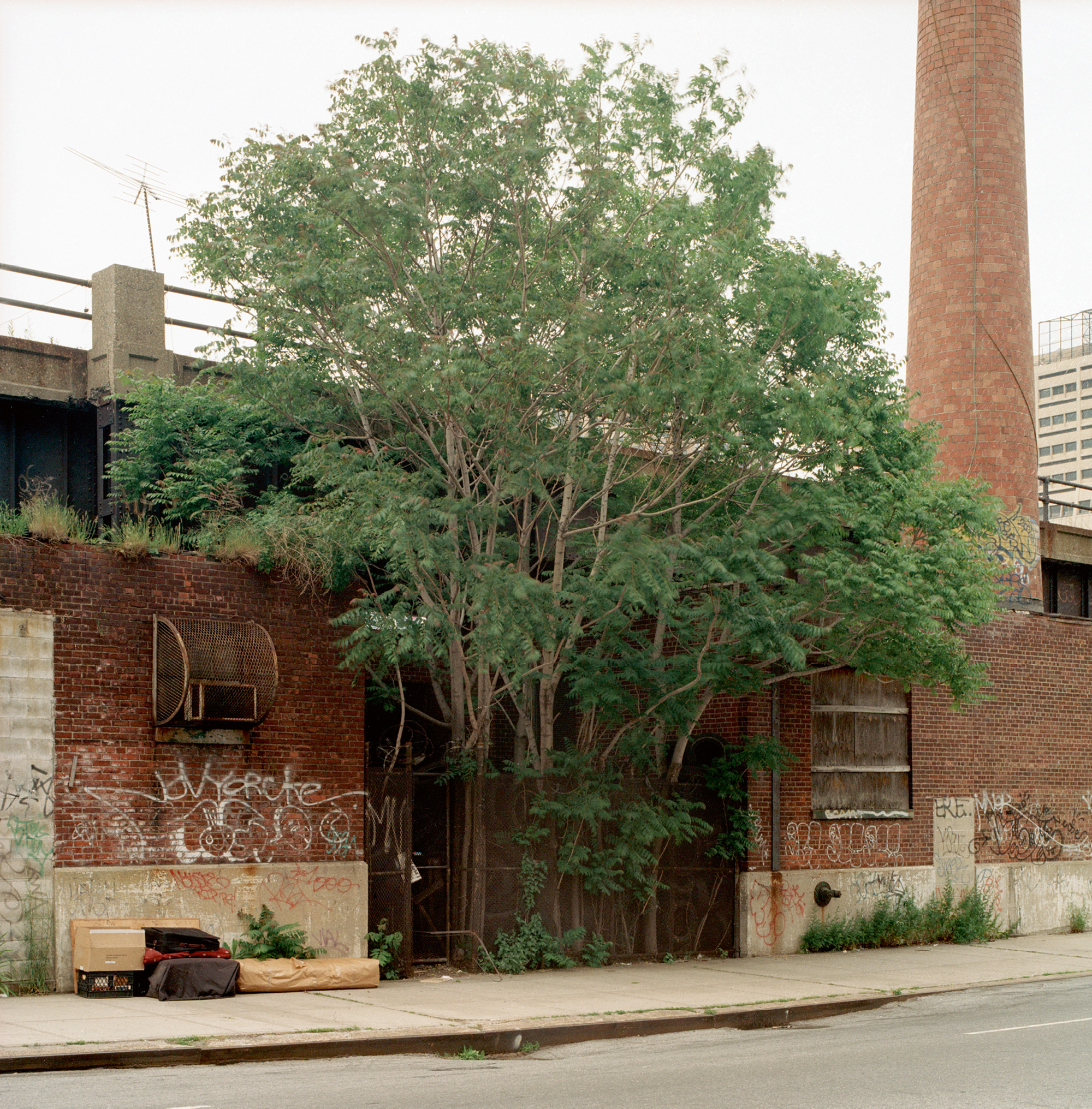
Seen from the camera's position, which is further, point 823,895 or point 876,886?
point 876,886

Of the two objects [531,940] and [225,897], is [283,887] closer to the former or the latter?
[225,897]

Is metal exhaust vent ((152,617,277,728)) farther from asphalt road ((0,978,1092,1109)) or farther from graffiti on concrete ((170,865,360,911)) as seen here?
asphalt road ((0,978,1092,1109))

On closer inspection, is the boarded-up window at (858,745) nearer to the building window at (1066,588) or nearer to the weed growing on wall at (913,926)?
the weed growing on wall at (913,926)

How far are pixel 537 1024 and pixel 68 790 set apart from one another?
528cm

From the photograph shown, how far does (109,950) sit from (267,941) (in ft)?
6.22

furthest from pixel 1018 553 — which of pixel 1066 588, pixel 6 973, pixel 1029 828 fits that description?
pixel 6 973

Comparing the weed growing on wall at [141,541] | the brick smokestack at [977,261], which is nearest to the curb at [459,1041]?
the weed growing on wall at [141,541]

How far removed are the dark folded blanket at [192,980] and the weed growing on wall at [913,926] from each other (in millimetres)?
9313

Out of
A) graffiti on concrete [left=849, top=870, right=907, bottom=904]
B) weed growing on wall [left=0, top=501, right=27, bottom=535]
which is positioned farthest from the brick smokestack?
weed growing on wall [left=0, top=501, right=27, bottom=535]

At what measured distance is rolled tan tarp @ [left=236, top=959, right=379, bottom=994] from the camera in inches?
540

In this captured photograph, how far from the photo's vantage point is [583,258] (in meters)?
15.0

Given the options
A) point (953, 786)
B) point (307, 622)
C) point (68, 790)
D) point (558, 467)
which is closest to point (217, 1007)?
point (68, 790)

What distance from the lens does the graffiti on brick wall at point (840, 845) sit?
19719 millimetres

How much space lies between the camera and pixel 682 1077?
10062 millimetres
